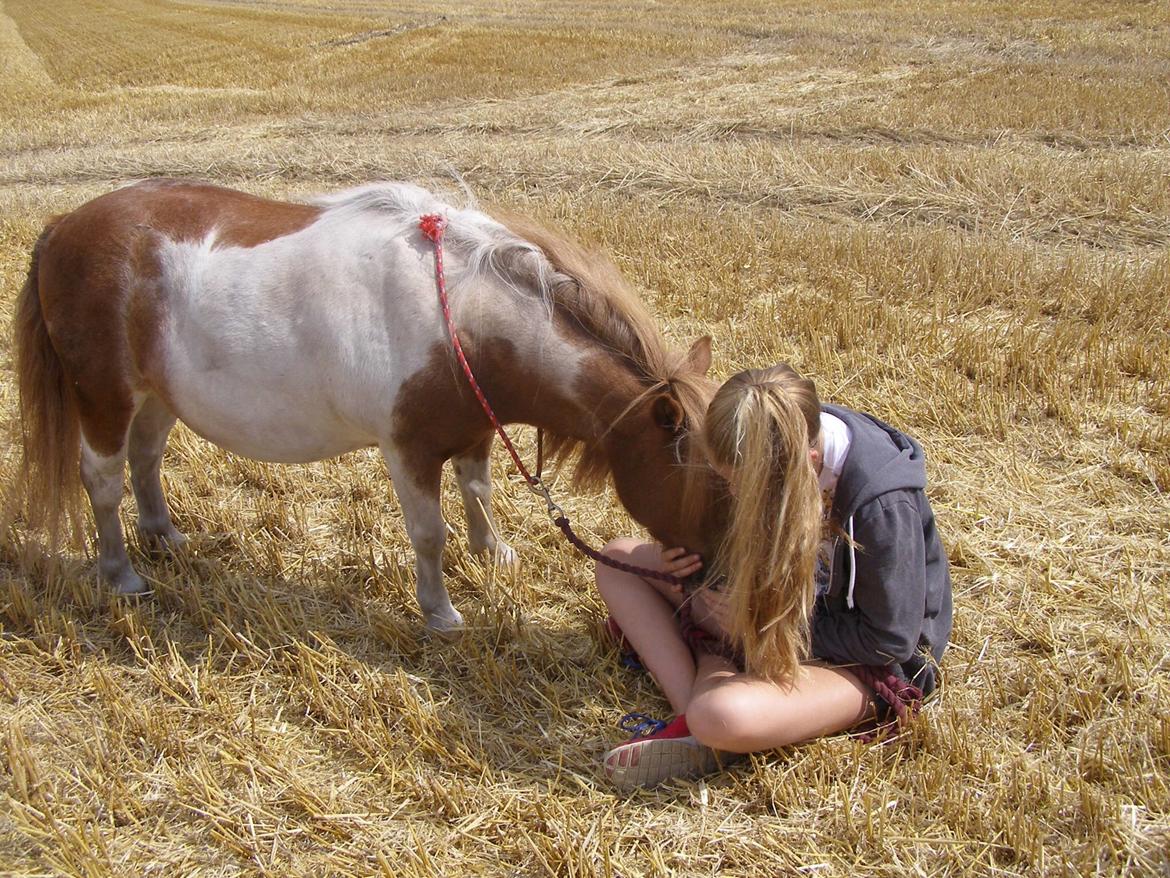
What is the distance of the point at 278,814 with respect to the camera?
8.98 ft

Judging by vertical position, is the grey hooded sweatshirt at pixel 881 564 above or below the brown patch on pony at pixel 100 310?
below

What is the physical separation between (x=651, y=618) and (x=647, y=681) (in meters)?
0.26

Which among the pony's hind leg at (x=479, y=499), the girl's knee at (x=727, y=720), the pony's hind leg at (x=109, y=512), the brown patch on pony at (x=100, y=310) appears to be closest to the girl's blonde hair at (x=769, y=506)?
the girl's knee at (x=727, y=720)

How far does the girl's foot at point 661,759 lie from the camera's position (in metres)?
2.76

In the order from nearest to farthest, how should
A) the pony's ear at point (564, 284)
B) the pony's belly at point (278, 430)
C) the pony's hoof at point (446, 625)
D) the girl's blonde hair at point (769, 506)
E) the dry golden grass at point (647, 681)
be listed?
the girl's blonde hair at point (769, 506), the dry golden grass at point (647, 681), the pony's ear at point (564, 284), the pony's belly at point (278, 430), the pony's hoof at point (446, 625)

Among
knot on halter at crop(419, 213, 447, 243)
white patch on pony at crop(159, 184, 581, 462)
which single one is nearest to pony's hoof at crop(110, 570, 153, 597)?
white patch on pony at crop(159, 184, 581, 462)

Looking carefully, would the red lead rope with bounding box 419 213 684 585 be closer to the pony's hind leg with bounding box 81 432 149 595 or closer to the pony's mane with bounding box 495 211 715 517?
the pony's mane with bounding box 495 211 715 517

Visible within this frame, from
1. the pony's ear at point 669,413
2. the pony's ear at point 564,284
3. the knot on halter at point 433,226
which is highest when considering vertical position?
the knot on halter at point 433,226

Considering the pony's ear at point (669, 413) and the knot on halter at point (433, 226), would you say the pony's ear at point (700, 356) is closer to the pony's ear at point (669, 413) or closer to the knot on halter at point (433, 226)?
the pony's ear at point (669, 413)

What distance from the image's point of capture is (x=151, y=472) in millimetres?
4105

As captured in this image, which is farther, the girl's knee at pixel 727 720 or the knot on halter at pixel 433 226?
the knot on halter at pixel 433 226

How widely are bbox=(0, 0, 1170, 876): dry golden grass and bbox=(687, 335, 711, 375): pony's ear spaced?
112cm

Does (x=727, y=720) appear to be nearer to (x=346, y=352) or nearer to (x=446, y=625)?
(x=446, y=625)

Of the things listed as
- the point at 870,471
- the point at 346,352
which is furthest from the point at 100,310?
the point at 870,471
